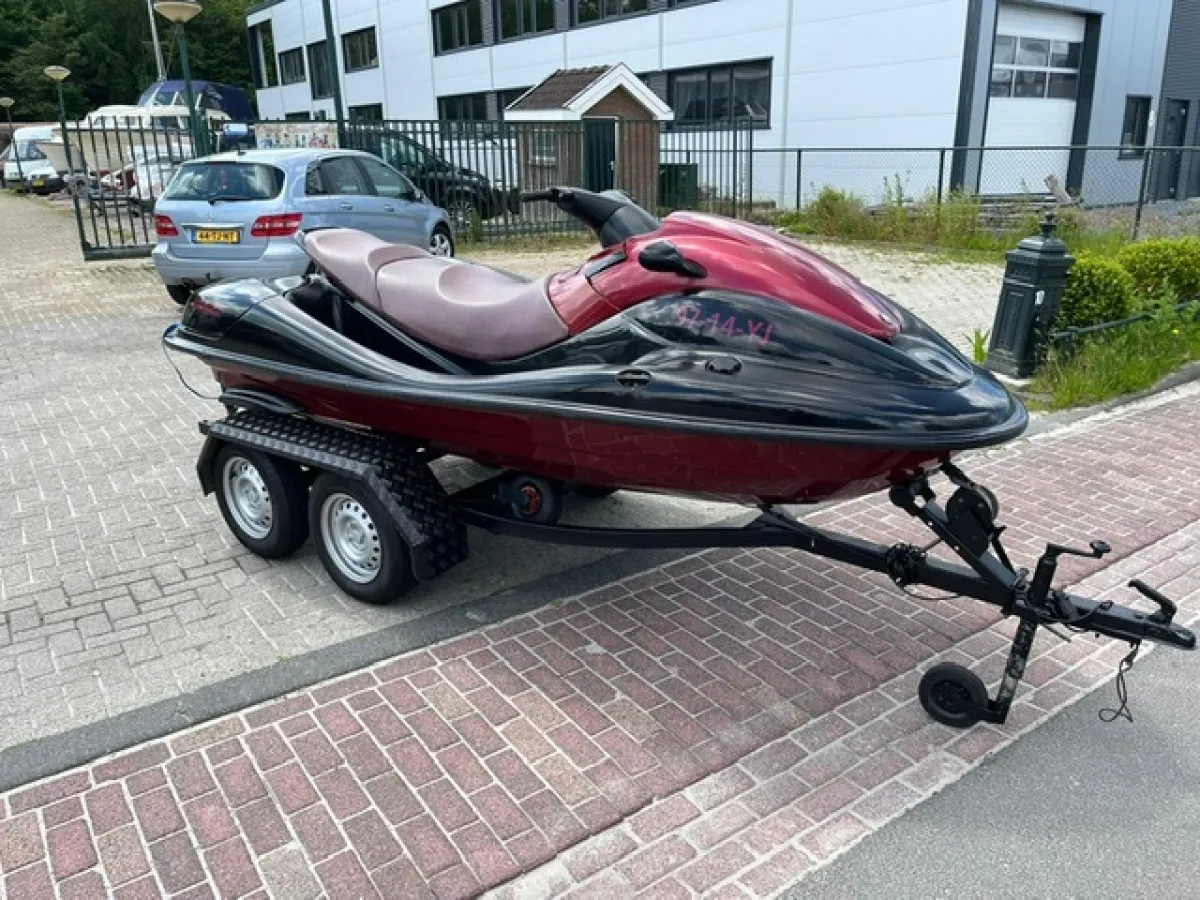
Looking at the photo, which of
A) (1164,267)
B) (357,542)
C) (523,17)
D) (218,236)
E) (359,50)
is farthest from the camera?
(359,50)

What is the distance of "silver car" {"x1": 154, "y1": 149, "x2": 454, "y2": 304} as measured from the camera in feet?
31.4

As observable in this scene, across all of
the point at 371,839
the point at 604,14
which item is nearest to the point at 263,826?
the point at 371,839

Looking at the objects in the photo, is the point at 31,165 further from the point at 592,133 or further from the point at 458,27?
the point at 592,133

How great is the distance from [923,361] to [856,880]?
4.86 ft

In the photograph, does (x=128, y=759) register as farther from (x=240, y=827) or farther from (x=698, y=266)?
(x=698, y=266)

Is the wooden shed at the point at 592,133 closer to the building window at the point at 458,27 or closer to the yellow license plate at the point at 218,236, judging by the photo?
the yellow license plate at the point at 218,236

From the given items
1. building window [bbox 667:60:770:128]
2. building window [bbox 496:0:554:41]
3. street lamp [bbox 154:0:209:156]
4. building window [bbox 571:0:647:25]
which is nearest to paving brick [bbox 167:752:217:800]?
street lamp [bbox 154:0:209:156]

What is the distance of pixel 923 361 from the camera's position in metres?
2.83

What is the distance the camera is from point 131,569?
4145mm

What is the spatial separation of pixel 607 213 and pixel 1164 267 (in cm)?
664

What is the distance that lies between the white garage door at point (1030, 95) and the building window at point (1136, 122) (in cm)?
211

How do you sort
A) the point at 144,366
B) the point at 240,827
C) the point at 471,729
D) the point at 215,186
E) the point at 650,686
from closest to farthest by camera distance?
the point at 240,827 < the point at 471,729 < the point at 650,686 < the point at 144,366 < the point at 215,186

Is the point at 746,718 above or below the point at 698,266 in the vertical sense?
below

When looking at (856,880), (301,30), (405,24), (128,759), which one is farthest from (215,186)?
(301,30)
